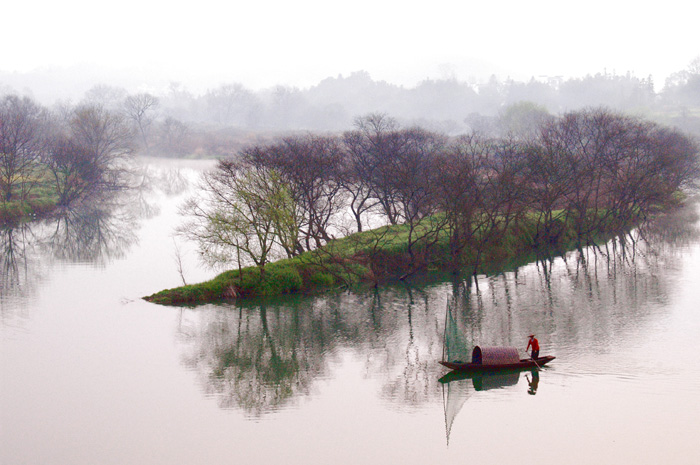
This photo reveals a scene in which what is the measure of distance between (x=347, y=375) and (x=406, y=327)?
762 cm

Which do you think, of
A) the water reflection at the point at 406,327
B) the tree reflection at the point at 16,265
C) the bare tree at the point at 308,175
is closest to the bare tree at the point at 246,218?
the bare tree at the point at 308,175

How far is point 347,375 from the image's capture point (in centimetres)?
3014

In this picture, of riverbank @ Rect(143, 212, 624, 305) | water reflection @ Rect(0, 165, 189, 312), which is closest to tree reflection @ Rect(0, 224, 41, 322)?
water reflection @ Rect(0, 165, 189, 312)

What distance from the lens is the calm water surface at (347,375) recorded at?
23609 millimetres

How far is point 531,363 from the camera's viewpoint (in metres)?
29.2

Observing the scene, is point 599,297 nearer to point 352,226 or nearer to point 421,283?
point 421,283

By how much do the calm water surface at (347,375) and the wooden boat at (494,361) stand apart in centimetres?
51

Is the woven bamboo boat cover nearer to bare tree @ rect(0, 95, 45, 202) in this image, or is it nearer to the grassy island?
the grassy island

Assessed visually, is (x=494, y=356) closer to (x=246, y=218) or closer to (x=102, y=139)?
(x=246, y=218)

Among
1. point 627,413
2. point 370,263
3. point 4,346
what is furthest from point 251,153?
point 627,413

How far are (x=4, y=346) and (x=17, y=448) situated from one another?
11313 mm

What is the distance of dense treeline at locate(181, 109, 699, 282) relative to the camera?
44875 mm

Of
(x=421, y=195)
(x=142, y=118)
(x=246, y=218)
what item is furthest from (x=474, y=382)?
(x=142, y=118)

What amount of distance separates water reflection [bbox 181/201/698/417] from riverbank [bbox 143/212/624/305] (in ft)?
4.71
